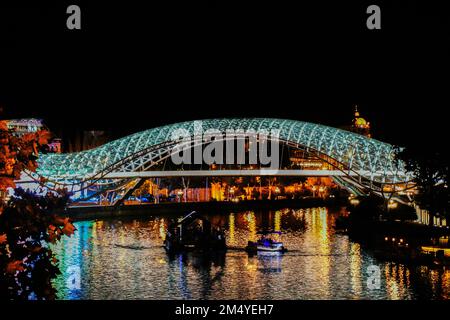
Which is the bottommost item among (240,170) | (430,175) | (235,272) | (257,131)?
(235,272)

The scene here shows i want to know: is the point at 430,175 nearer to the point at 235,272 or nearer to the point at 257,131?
the point at 235,272

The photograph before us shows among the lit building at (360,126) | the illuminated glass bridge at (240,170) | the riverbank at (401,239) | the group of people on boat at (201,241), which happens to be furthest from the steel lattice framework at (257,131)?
the lit building at (360,126)

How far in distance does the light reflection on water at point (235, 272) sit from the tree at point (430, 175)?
127 inches

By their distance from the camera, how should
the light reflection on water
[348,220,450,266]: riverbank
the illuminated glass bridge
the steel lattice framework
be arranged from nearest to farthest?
1. the light reflection on water
2. [348,220,450,266]: riverbank
3. the illuminated glass bridge
4. the steel lattice framework

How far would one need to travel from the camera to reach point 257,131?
155ft

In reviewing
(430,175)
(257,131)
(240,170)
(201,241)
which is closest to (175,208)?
(240,170)

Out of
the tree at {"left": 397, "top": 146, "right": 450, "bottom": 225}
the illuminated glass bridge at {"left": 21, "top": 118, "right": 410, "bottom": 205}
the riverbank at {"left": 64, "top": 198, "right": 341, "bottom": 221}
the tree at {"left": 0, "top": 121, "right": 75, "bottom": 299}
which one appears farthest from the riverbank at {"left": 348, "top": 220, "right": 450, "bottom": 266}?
the tree at {"left": 0, "top": 121, "right": 75, "bottom": 299}

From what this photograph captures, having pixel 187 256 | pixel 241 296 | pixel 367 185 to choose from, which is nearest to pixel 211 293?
pixel 241 296

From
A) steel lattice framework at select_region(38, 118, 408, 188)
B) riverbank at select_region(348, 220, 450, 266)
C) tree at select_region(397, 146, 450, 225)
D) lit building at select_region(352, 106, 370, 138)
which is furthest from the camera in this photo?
lit building at select_region(352, 106, 370, 138)

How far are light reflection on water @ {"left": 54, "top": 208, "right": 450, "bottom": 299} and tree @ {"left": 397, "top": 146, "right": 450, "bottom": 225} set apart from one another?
10.6 feet

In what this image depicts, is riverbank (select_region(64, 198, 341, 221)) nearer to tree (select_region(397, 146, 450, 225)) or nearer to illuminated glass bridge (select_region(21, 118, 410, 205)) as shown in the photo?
illuminated glass bridge (select_region(21, 118, 410, 205))

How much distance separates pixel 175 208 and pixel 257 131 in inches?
379

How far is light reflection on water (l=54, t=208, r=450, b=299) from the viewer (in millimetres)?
20188

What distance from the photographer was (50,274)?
6465 mm
